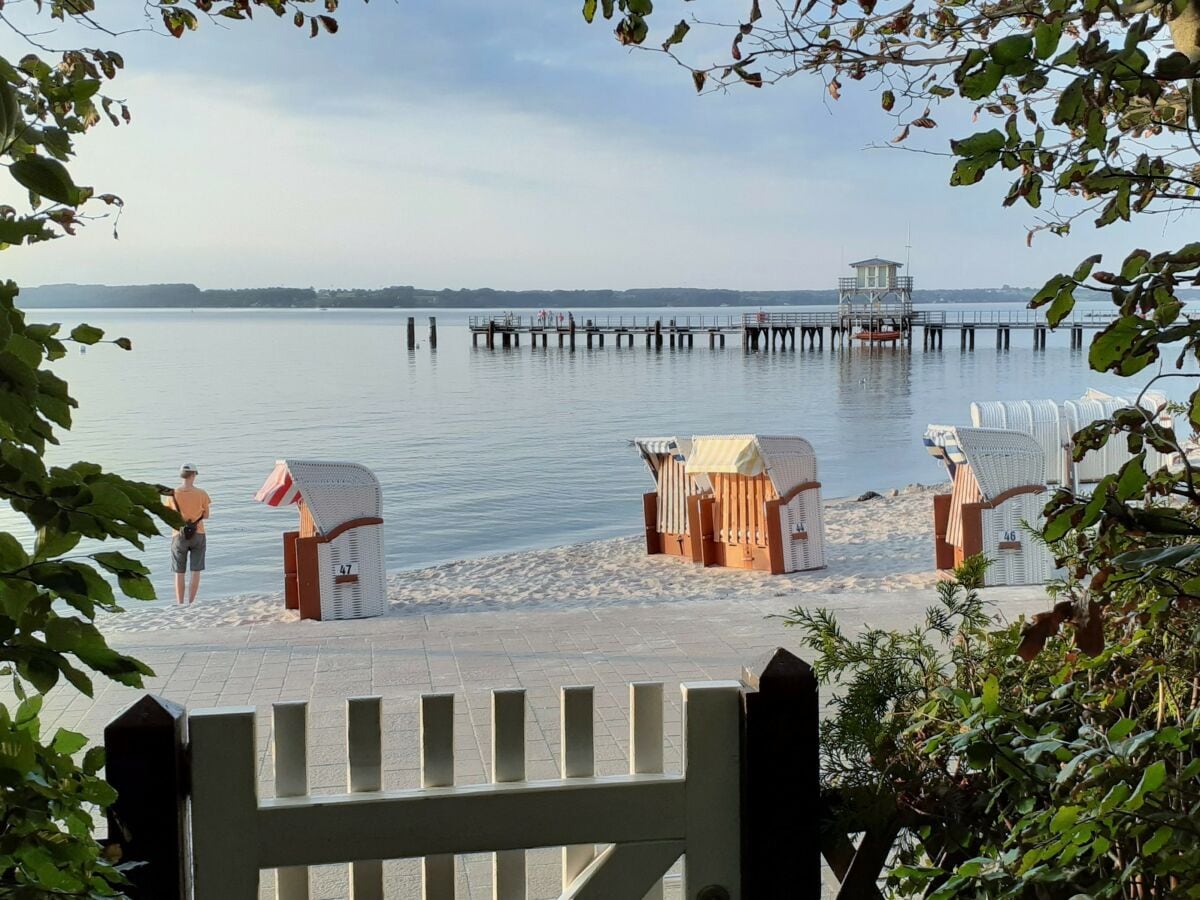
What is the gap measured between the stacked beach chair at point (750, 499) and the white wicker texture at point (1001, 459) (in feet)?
5.63

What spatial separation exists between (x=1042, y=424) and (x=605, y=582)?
5.24m

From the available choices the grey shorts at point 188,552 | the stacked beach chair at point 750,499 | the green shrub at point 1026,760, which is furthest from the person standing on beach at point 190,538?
the green shrub at point 1026,760

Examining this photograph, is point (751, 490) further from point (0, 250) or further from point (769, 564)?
point (0, 250)

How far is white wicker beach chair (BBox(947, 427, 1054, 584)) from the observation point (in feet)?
31.1

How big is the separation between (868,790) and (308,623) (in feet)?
19.0

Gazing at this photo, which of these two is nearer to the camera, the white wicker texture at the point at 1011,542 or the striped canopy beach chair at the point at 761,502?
the white wicker texture at the point at 1011,542

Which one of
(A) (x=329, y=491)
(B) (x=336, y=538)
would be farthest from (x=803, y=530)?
(A) (x=329, y=491)

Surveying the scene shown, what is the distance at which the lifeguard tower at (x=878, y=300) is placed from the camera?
8350cm

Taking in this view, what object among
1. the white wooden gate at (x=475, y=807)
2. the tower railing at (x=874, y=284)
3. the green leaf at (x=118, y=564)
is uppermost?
the tower railing at (x=874, y=284)

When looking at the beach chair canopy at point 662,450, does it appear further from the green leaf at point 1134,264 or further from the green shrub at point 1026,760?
the green leaf at point 1134,264

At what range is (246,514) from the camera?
72.2 feet

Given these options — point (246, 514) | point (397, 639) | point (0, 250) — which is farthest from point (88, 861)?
point (246, 514)

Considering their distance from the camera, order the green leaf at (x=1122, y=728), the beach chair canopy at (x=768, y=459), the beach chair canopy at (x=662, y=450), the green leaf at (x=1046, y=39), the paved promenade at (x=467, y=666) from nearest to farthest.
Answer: the green leaf at (x=1046, y=39), the green leaf at (x=1122, y=728), the paved promenade at (x=467, y=666), the beach chair canopy at (x=768, y=459), the beach chair canopy at (x=662, y=450)

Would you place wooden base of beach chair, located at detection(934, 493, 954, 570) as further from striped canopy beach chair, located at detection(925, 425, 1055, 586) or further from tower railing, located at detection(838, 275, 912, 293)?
tower railing, located at detection(838, 275, 912, 293)
